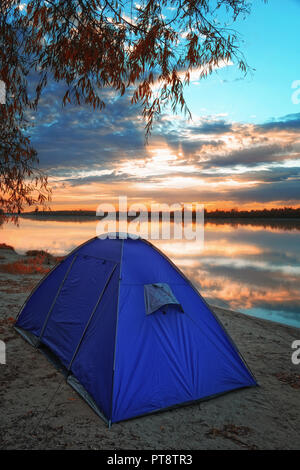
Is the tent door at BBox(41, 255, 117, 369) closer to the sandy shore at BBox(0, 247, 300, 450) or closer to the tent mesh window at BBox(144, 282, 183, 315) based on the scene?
the sandy shore at BBox(0, 247, 300, 450)

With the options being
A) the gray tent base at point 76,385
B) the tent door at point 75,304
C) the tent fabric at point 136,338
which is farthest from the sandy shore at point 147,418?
the tent door at point 75,304

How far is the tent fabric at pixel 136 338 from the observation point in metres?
3.75

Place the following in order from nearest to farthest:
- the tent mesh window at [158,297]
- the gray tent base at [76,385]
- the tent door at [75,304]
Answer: the gray tent base at [76,385] → the tent mesh window at [158,297] → the tent door at [75,304]

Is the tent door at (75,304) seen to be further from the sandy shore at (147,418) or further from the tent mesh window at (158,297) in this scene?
the tent mesh window at (158,297)

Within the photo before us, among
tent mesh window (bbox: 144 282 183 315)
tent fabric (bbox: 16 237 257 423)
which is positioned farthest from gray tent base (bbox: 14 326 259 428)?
tent mesh window (bbox: 144 282 183 315)

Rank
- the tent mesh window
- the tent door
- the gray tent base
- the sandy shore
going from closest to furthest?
1. the sandy shore
2. the gray tent base
3. the tent mesh window
4. the tent door

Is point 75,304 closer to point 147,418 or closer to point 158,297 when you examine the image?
point 158,297

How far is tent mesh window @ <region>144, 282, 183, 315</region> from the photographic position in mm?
4125

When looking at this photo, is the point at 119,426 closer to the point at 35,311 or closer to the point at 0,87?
the point at 35,311

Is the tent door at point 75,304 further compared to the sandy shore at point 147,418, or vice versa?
the tent door at point 75,304

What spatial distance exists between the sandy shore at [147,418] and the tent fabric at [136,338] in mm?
170

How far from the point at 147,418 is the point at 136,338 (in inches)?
35.2

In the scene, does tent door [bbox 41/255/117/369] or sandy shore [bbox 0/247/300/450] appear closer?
sandy shore [bbox 0/247/300/450]

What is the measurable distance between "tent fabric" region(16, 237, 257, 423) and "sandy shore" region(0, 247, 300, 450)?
0.56ft
